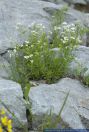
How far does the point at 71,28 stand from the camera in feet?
20.6

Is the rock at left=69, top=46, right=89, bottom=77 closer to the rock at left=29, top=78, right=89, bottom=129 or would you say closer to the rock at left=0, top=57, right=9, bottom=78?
the rock at left=29, top=78, right=89, bottom=129

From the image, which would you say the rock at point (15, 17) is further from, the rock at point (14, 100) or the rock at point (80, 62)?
the rock at point (14, 100)

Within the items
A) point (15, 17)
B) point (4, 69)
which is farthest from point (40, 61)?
point (15, 17)

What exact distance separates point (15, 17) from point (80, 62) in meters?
1.95

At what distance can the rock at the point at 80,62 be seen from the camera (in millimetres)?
5941

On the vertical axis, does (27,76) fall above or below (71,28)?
below

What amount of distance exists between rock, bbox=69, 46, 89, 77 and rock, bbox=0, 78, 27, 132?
1.06 metres

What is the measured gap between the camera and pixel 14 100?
4.98 metres

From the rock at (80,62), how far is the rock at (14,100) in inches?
41.6

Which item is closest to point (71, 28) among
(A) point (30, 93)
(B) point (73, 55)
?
(B) point (73, 55)

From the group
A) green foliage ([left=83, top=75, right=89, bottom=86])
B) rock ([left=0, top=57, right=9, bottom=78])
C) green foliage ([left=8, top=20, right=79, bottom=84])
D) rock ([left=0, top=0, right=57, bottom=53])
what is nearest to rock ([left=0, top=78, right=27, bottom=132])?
green foliage ([left=8, top=20, right=79, bottom=84])

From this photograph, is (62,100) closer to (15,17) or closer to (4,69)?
(4,69)

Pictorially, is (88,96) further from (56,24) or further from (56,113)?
(56,24)

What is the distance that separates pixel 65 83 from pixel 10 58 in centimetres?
98
